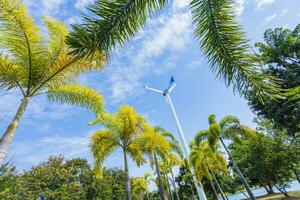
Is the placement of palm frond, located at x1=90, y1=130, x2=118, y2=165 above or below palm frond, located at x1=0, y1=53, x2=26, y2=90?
above

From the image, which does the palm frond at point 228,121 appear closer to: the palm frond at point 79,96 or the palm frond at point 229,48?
the palm frond at point 79,96

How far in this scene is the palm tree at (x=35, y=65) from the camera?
5.82 m

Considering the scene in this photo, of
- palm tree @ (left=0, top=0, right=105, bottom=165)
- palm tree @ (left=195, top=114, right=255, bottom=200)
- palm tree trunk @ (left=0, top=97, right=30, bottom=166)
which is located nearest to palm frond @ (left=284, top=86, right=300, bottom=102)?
palm tree @ (left=0, top=0, right=105, bottom=165)

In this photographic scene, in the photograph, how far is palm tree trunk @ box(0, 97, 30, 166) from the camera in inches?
216

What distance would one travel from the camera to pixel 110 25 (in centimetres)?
237

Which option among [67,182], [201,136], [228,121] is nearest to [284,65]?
[228,121]


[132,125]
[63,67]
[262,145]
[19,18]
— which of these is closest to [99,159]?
[132,125]

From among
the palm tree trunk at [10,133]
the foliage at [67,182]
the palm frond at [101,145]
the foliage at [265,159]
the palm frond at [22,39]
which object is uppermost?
the foliage at [67,182]

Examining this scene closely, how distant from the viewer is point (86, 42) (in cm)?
215

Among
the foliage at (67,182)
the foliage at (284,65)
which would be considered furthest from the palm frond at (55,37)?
the foliage at (67,182)

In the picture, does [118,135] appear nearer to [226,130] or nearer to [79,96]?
[79,96]

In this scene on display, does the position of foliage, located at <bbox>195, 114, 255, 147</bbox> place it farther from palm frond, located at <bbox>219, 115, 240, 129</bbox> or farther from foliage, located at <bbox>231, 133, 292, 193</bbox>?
foliage, located at <bbox>231, 133, 292, 193</bbox>

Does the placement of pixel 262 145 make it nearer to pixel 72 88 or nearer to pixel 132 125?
pixel 132 125

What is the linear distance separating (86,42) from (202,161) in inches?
1034
